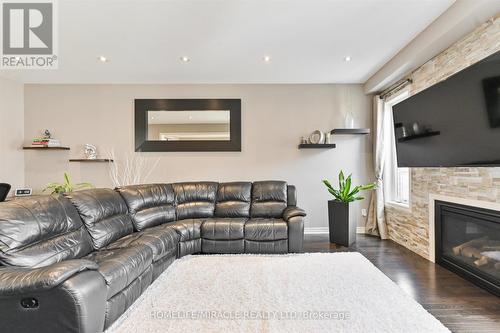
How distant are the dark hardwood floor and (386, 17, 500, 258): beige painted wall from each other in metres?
0.35

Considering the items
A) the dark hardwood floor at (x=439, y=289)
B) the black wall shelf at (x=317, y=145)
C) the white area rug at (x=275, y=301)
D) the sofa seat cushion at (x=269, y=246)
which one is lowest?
the dark hardwood floor at (x=439, y=289)

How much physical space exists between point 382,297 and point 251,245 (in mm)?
1635

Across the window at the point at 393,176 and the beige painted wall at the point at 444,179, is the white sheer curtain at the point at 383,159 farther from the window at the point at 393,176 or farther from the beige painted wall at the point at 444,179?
the beige painted wall at the point at 444,179

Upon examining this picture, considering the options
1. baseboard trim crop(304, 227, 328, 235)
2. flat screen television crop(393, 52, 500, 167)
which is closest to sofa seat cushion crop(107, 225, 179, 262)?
baseboard trim crop(304, 227, 328, 235)

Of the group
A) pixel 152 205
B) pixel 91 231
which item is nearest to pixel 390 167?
pixel 152 205

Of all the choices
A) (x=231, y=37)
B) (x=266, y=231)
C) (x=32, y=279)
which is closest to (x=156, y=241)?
(x=32, y=279)

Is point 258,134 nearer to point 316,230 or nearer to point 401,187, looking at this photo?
point 316,230

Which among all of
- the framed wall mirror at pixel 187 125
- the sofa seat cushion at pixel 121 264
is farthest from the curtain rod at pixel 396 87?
the sofa seat cushion at pixel 121 264

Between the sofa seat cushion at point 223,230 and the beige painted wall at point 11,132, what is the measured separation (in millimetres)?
3729

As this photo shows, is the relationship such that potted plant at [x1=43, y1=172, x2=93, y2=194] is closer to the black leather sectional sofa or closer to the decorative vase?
the black leather sectional sofa

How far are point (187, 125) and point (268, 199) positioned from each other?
2125 millimetres

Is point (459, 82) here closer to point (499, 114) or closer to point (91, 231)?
point (499, 114)

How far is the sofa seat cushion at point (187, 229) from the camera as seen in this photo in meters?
3.21

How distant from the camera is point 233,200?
12.7 ft
